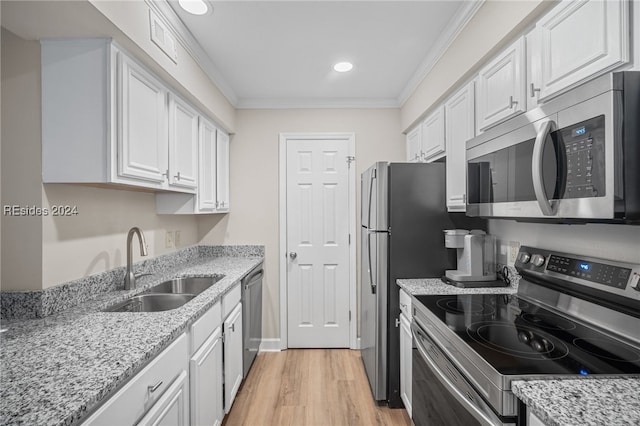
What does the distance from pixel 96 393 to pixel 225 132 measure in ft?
9.14

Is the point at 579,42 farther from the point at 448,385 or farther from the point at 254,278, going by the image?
the point at 254,278

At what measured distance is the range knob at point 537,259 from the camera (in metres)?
1.60

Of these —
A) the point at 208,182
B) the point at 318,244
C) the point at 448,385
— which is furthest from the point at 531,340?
the point at 208,182

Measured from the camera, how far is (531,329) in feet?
4.25

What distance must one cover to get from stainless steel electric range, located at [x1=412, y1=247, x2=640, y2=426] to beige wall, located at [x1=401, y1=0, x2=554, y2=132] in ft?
3.47

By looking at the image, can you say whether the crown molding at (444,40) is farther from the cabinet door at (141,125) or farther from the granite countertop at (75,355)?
the granite countertop at (75,355)

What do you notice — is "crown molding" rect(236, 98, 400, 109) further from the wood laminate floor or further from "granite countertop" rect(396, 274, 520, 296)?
the wood laminate floor

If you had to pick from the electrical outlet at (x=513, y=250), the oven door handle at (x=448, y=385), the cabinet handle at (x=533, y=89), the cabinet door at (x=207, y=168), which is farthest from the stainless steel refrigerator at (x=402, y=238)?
the cabinet door at (x=207, y=168)

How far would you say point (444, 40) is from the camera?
216cm

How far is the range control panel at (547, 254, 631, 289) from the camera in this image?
3.91ft

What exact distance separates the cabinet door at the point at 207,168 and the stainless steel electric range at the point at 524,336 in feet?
6.09

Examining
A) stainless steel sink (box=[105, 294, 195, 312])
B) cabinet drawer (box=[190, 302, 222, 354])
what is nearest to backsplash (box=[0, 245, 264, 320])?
stainless steel sink (box=[105, 294, 195, 312])

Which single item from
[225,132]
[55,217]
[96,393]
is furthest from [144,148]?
[225,132]

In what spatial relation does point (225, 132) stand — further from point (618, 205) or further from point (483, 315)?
point (618, 205)
